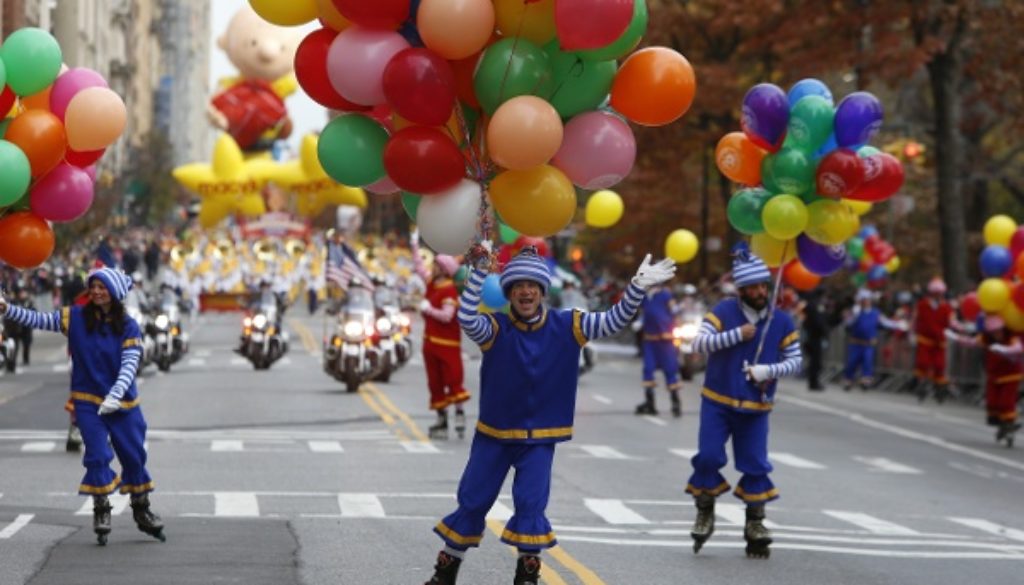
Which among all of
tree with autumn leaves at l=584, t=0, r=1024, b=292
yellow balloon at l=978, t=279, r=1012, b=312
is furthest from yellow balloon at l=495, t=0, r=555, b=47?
tree with autumn leaves at l=584, t=0, r=1024, b=292

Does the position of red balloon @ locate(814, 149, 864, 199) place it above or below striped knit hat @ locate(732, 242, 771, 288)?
above

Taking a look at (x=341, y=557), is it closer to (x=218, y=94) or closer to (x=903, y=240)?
(x=903, y=240)

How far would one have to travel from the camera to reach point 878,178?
50.6 ft

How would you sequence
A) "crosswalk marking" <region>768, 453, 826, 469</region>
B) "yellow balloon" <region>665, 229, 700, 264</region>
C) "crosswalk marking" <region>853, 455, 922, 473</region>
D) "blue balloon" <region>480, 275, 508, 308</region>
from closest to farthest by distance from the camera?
"blue balloon" <region>480, 275, 508, 308</region> → "crosswalk marking" <region>768, 453, 826, 469</region> → "crosswalk marking" <region>853, 455, 922, 473</region> → "yellow balloon" <region>665, 229, 700, 264</region>

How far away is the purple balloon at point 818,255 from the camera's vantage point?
1557cm

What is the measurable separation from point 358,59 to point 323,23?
25.3 inches

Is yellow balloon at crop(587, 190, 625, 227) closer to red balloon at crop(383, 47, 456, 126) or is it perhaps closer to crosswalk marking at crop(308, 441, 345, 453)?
crosswalk marking at crop(308, 441, 345, 453)

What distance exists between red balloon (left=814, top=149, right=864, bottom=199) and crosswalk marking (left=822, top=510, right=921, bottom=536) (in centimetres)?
263

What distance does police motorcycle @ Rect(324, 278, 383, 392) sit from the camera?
107ft

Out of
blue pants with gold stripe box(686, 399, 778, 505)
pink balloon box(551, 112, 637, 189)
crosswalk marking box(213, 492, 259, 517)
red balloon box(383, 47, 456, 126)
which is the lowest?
crosswalk marking box(213, 492, 259, 517)

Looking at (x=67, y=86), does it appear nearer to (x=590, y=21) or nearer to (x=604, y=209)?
(x=590, y=21)

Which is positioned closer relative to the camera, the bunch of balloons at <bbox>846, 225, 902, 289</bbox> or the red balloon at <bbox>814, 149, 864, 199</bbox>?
the red balloon at <bbox>814, 149, 864, 199</bbox>

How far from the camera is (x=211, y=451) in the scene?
2188 cm

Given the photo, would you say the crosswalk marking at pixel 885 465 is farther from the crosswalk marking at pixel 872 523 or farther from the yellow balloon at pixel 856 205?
the yellow balloon at pixel 856 205
